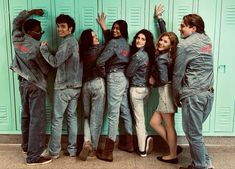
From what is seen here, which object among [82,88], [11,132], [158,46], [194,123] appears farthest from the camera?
[11,132]

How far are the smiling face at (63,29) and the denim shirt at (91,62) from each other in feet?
0.93

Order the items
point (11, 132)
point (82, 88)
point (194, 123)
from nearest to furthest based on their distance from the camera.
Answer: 1. point (194, 123)
2. point (82, 88)
3. point (11, 132)

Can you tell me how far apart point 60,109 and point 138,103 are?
85cm

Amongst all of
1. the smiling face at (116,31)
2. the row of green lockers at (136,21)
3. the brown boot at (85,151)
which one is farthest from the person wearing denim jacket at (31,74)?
the smiling face at (116,31)

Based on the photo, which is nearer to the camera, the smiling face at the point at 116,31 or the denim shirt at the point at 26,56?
the denim shirt at the point at 26,56

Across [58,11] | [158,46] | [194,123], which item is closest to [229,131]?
[194,123]

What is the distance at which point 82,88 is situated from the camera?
371 cm

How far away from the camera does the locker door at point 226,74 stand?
145 inches

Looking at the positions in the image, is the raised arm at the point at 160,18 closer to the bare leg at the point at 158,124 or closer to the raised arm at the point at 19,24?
the bare leg at the point at 158,124

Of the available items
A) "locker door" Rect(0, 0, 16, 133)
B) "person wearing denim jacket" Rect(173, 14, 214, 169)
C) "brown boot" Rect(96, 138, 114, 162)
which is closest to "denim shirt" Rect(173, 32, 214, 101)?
"person wearing denim jacket" Rect(173, 14, 214, 169)

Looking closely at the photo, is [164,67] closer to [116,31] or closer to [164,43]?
[164,43]

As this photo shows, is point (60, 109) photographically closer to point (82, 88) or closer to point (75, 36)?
point (82, 88)

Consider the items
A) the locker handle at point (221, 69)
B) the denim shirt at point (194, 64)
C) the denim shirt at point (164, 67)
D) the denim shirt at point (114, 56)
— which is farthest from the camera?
the locker handle at point (221, 69)

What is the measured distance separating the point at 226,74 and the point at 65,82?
71.5 inches
